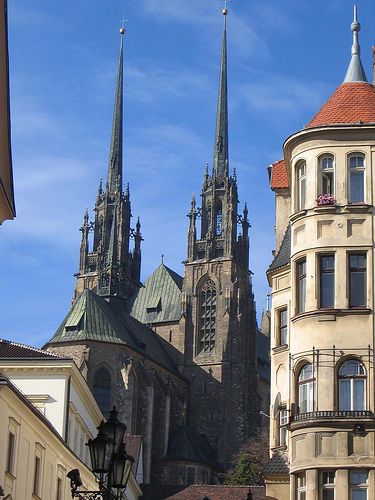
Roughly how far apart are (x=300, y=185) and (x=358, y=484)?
8268 mm

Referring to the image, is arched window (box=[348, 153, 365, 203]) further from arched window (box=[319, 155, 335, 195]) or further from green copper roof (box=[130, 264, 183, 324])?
green copper roof (box=[130, 264, 183, 324])

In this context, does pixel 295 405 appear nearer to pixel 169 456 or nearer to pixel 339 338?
pixel 339 338

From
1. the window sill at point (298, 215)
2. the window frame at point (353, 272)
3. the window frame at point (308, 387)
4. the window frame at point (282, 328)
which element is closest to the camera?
the window frame at point (308, 387)

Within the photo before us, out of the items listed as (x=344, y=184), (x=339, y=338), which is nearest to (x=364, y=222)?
(x=344, y=184)

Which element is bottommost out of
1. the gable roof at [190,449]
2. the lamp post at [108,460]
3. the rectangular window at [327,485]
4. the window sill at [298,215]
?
the lamp post at [108,460]

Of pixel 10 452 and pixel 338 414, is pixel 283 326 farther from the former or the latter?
pixel 10 452

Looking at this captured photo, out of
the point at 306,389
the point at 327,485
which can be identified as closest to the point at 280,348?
the point at 306,389

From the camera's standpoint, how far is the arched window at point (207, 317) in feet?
390

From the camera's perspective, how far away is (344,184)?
2955cm

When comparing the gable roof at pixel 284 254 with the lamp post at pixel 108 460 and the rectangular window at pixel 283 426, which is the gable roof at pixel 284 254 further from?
the lamp post at pixel 108 460

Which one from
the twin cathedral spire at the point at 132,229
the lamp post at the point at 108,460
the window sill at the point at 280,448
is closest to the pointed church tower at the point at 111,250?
the twin cathedral spire at the point at 132,229

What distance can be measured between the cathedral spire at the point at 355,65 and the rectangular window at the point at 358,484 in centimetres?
1166

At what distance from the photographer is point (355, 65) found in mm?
33188

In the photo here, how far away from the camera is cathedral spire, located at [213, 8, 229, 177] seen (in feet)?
421
